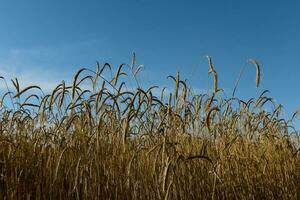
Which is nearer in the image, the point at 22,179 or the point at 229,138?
the point at 22,179

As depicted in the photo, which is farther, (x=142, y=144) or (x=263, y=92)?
(x=263, y=92)

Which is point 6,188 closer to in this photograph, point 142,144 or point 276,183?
point 142,144

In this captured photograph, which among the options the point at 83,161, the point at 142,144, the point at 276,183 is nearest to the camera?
the point at 83,161

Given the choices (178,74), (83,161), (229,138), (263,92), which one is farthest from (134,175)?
(263,92)

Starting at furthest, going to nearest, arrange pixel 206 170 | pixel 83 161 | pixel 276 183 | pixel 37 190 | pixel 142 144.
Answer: pixel 276 183 → pixel 142 144 → pixel 206 170 → pixel 83 161 → pixel 37 190

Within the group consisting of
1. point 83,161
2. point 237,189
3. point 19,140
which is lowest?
point 237,189

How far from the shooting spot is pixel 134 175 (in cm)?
265

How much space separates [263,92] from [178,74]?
127 centimetres

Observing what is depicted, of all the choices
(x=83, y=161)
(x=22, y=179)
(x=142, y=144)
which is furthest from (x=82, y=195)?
(x=142, y=144)

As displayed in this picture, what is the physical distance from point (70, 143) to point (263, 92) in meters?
1.65

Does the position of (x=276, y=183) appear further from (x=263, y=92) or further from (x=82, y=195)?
(x=82, y=195)

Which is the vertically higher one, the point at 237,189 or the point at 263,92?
the point at 263,92

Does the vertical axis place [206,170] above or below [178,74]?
below

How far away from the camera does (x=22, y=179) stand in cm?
262
